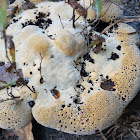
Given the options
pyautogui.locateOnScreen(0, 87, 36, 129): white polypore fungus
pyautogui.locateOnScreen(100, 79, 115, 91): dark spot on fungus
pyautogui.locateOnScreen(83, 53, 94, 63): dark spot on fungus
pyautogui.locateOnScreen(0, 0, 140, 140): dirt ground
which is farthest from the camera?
pyautogui.locateOnScreen(0, 0, 140, 140): dirt ground

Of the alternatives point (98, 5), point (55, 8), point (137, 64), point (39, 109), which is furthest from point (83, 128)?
point (55, 8)

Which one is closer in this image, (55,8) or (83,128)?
(83,128)

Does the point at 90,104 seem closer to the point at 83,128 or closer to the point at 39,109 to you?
the point at 83,128

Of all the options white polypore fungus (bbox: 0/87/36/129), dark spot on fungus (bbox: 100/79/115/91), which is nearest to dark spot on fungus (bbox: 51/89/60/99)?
white polypore fungus (bbox: 0/87/36/129)

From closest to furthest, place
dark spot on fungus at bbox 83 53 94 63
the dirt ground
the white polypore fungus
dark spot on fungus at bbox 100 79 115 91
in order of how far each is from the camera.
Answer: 1. the white polypore fungus
2. dark spot on fungus at bbox 100 79 115 91
3. dark spot on fungus at bbox 83 53 94 63
4. the dirt ground

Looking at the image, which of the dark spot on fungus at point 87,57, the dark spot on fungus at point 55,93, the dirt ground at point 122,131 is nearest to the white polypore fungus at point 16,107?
the dark spot on fungus at point 55,93

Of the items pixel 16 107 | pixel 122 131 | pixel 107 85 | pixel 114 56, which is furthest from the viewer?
pixel 122 131

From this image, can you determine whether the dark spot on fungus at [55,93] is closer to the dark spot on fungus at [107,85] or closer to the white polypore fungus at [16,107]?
the white polypore fungus at [16,107]

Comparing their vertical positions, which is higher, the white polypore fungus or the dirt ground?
the white polypore fungus

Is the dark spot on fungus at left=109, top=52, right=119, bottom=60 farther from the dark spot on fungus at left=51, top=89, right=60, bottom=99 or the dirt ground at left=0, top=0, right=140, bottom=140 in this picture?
the dark spot on fungus at left=51, top=89, right=60, bottom=99

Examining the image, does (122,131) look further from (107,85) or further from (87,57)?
(87,57)

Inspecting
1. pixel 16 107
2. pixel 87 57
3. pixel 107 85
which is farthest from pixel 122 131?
pixel 16 107
